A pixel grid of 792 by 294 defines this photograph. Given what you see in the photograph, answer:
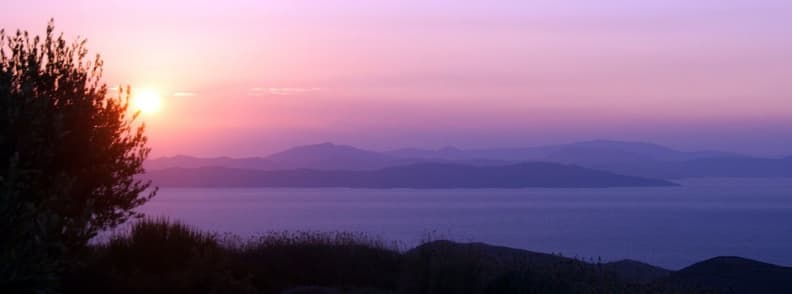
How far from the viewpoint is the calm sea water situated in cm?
8081

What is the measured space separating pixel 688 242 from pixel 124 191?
8729 cm

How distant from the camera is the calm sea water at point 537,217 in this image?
8081 centimetres

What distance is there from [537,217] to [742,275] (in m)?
105

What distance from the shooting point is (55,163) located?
35.0ft

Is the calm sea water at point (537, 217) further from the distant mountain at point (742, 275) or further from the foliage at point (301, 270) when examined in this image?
the foliage at point (301, 270)

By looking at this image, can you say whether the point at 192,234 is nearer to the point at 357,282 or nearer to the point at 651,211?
the point at 357,282

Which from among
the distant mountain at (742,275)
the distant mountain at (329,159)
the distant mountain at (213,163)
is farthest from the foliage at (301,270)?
the distant mountain at (329,159)

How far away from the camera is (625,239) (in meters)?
94.2

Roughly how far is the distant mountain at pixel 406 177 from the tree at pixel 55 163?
110686 millimetres

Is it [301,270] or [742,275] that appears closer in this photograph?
[301,270]

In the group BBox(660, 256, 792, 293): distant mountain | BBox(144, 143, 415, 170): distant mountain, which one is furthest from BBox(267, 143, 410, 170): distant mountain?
BBox(660, 256, 792, 293): distant mountain

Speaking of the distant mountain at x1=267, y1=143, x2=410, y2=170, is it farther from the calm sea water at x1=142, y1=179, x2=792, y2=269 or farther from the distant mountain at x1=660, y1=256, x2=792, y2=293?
the distant mountain at x1=660, y1=256, x2=792, y2=293

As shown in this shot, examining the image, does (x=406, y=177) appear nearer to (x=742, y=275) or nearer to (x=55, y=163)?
(x=742, y=275)

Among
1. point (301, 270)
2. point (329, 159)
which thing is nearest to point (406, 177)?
point (329, 159)
